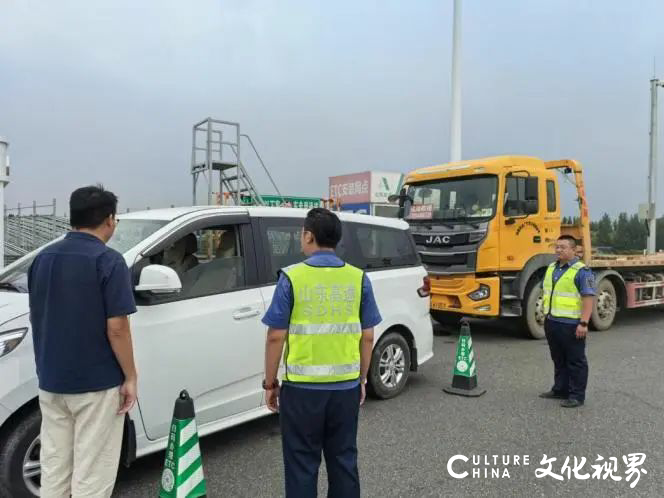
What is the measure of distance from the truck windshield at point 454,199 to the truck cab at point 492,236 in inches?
0.6

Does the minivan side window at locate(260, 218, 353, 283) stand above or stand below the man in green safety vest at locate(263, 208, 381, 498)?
above

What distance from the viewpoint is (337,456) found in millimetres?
2695

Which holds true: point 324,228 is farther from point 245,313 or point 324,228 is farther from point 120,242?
point 120,242

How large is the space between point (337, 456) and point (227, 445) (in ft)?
5.87

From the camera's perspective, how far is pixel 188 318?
3.61 metres

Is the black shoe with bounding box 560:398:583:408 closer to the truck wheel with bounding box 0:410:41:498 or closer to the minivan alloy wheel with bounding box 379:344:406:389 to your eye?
the minivan alloy wheel with bounding box 379:344:406:389

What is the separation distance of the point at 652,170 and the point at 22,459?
18.7m

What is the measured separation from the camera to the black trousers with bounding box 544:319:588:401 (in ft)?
17.0

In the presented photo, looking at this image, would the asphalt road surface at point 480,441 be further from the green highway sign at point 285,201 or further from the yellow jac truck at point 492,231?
the green highway sign at point 285,201

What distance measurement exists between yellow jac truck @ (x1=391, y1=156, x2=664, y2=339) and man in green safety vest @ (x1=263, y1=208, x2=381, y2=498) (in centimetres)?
585

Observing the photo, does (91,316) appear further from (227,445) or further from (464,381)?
(464,381)

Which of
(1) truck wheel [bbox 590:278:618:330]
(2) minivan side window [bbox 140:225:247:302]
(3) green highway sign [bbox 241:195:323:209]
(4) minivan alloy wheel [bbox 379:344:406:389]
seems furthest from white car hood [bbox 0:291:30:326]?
(3) green highway sign [bbox 241:195:323:209]

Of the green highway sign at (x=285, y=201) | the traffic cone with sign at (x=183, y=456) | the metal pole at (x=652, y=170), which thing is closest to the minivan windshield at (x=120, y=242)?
the traffic cone with sign at (x=183, y=456)

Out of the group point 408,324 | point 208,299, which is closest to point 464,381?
point 408,324
